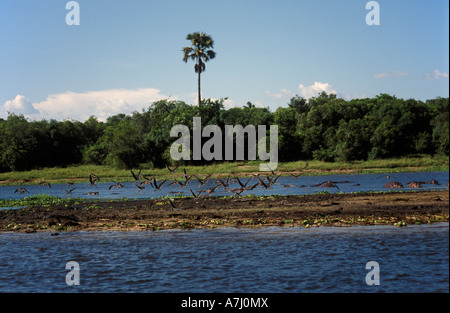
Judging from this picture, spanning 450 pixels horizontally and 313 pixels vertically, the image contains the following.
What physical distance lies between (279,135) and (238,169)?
8602 mm

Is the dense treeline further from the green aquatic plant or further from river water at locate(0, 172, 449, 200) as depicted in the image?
the green aquatic plant

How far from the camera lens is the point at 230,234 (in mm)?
20812

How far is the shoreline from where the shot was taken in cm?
2223

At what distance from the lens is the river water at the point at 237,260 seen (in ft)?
44.2

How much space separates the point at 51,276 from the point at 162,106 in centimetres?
8321

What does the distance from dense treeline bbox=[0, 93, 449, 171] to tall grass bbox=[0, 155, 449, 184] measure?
6.52 feet

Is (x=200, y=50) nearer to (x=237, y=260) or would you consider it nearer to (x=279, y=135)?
(x=279, y=135)

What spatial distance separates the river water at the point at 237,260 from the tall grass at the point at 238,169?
36.6 metres

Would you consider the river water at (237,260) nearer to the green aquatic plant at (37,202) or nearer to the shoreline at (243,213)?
the shoreline at (243,213)

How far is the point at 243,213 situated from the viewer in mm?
25734

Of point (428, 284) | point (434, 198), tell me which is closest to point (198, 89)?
point (434, 198)

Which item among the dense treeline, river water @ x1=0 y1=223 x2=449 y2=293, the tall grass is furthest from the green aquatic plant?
the dense treeline

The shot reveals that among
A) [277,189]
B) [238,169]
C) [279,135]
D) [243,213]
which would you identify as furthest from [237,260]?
[279,135]

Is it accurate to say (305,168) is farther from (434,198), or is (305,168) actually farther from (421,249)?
(421,249)
